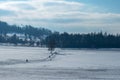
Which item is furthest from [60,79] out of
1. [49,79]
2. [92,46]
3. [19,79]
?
[92,46]

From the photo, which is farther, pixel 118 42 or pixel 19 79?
pixel 118 42

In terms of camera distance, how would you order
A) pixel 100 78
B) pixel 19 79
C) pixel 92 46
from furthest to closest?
pixel 92 46
pixel 100 78
pixel 19 79

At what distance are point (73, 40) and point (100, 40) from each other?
1642 cm

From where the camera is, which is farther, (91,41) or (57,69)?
(91,41)

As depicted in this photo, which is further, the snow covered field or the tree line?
the tree line

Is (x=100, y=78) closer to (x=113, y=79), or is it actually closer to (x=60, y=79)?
(x=113, y=79)

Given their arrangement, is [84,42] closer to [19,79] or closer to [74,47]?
[74,47]

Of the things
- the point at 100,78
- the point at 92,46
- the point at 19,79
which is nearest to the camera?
the point at 19,79

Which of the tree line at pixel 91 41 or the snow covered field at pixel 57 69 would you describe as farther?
the tree line at pixel 91 41

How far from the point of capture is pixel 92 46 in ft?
612

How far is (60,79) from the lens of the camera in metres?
33.0

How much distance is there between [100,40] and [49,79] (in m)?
156

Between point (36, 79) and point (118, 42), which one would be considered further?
point (118, 42)

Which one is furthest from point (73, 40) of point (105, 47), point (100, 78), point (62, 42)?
point (100, 78)
